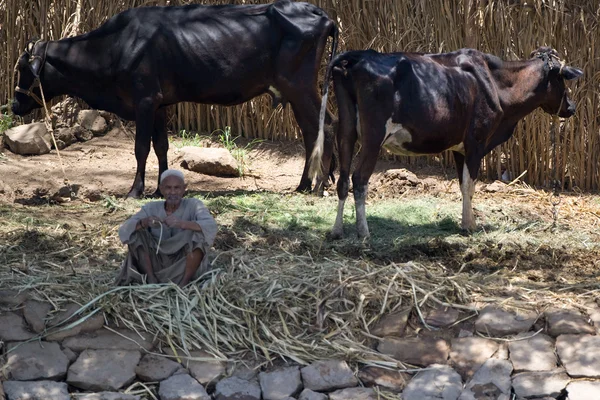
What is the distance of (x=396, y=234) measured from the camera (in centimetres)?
834

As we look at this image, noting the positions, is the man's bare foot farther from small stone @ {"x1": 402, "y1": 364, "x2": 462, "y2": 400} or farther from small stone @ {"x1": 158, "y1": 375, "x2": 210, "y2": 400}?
small stone @ {"x1": 402, "y1": 364, "x2": 462, "y2": 400}

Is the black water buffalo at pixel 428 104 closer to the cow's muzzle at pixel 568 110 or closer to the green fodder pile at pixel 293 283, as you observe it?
the cow's muzzle at pixel 568 110

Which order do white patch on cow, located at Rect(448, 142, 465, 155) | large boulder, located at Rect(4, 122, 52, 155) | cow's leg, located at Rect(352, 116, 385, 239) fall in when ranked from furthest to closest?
large boulder, located at Rect(4, 122, 52, 155)
white patch on cow, located at Rect(448, 142, 465, 155)
cow's leg, located at Rect(352, 116, 385, 239)

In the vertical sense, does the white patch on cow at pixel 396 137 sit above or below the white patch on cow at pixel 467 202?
above

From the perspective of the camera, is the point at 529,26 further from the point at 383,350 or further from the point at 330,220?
the point at 383,350

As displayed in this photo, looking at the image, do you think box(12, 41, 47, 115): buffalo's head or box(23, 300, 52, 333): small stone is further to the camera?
box(12, 41, 47, 115): buffalo's head

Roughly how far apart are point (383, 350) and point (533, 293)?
1226mm

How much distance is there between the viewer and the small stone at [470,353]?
6344 mm

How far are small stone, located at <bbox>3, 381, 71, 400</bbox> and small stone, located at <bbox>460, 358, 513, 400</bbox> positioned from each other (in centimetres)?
240

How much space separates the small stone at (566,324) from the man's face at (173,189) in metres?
2.54

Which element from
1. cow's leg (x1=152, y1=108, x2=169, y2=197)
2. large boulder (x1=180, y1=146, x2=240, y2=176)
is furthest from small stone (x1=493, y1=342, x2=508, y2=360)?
large boulder (x1=180, y1=146, x2=240, y2=176)

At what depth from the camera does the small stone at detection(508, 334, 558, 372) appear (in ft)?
20.7

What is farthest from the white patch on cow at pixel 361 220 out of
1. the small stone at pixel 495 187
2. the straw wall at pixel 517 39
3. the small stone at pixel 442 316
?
the straw wall at pixel 517 39

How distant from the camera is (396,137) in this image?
26.9 ft
